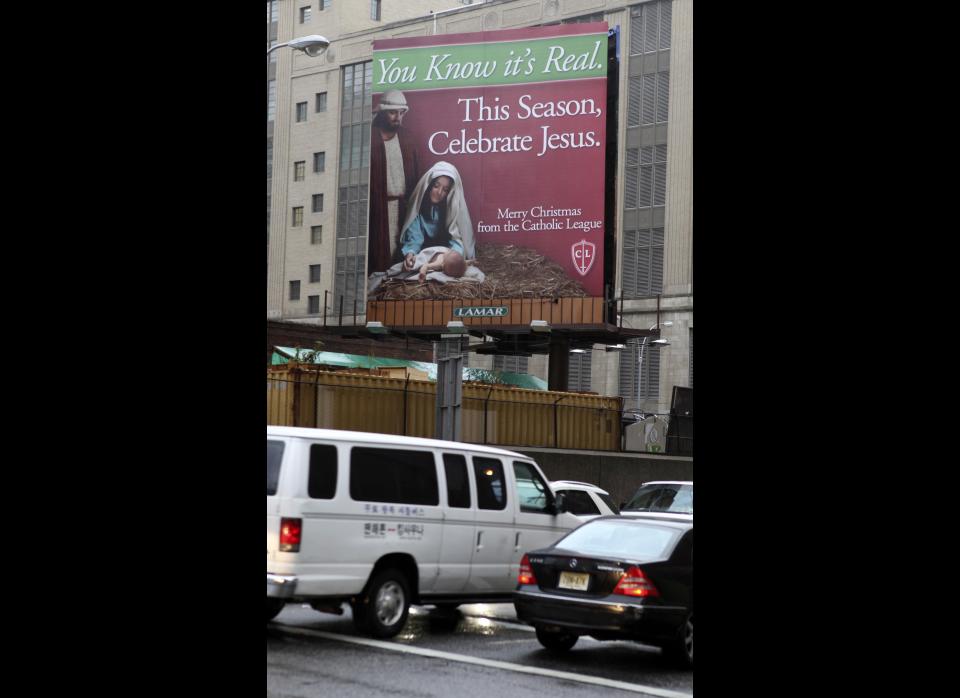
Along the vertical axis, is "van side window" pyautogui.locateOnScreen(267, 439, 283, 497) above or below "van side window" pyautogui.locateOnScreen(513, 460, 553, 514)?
above

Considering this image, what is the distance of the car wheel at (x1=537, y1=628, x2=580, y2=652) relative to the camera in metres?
11.1

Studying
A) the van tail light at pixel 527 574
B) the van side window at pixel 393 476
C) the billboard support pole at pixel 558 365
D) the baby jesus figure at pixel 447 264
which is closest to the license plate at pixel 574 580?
the van tail light at pixel 527 574

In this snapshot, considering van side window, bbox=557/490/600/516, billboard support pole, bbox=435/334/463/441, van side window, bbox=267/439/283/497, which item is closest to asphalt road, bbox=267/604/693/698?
van side window, bbox=267/439/283/497

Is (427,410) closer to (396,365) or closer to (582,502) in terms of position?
(582,502)

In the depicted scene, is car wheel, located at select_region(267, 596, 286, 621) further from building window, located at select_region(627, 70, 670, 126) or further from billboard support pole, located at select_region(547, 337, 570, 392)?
building window, located at select_region(627, 70, 670, 126)

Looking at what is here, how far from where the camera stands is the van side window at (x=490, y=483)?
40.4 ft

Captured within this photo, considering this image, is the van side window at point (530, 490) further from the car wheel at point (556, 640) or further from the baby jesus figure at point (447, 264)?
the baby jesus figure at point (447, 264)

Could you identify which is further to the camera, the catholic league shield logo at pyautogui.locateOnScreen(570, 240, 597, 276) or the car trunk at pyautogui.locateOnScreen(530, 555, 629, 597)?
the catholic league shield logo at pyautogui.locateOnScreen(570, 240, 597, 276)

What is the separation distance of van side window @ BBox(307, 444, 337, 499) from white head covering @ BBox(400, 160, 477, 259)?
24851 millimetres

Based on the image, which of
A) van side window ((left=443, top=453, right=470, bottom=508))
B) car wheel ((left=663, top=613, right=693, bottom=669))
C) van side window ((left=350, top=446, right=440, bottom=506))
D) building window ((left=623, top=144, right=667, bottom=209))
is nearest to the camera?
car wheel ((left=663, top=613, right=693, bottom=669))

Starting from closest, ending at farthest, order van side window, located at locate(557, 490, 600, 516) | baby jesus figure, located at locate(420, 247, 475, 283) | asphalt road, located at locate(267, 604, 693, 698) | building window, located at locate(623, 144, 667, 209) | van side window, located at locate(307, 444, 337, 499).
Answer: asphalt road, located at locate(267, 604, 693, 698) → van side window, located at locate(307, 444, 337, 499) → van side window, located at locate(557, 490, 600, 516) → baby jesus figure, located at locate(420, 247, 475, 283) → building window, located at locate(623, 144, 667, 209)

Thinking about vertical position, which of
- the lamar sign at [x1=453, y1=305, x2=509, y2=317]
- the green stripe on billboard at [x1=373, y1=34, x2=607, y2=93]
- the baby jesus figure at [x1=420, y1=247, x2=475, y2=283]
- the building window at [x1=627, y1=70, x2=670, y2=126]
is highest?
the building window at [x1=627, y1=70, x2=670, y2=126]
